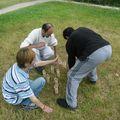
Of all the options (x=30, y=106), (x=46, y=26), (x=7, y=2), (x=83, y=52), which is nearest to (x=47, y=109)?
(x=30, y=106)

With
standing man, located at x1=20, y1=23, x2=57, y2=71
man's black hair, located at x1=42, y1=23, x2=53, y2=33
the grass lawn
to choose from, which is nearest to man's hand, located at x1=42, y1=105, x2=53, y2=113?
the grass lawn

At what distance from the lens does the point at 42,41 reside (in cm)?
624

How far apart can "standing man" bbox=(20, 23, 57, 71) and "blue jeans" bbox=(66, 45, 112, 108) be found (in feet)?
3.61

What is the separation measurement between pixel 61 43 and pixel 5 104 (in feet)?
10.0

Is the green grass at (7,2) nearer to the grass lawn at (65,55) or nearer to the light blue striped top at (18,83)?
the grass lawn at (65,55)

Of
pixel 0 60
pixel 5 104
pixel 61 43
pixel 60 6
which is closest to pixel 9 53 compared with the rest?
pixel 0 60

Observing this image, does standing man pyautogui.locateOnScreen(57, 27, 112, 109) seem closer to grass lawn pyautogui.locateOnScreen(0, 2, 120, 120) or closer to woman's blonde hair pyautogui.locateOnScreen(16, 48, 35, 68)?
grass lawn pyautogui.locateOnScreen(0, 2, 120, 120)

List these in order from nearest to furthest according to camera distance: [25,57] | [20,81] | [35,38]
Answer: [25,57] < [20,81] < [35,38]

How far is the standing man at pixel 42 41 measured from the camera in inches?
231

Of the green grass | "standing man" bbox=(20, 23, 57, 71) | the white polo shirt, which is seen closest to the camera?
"standing man" bbox=(20, 23, 57, 71)

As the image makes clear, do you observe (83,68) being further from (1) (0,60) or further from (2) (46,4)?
(2) (46,4)

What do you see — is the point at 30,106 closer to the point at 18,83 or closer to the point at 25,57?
the point at 18,83

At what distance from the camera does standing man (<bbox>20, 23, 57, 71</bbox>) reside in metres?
5.86

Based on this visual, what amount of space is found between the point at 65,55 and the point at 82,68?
2409 millimetres
